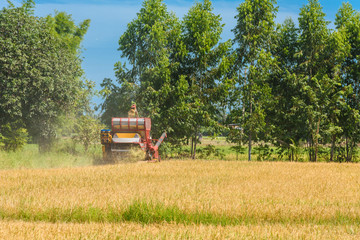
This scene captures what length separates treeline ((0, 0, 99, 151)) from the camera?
67.2 feet

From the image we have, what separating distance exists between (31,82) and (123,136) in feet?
20.4

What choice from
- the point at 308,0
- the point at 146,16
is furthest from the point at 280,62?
the point at 146,16

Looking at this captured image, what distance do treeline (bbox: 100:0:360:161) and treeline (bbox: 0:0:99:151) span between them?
275cm

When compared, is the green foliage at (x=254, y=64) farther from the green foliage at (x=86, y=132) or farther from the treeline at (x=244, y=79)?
the green foliage at (x=86, y=132)

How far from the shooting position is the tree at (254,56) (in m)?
24.1

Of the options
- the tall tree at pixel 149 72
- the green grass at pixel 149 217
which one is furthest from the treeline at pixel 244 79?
the green grass at pixel 149 217

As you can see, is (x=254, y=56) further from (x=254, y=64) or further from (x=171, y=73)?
(x=171, y=73)

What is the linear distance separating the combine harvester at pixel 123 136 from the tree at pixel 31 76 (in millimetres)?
4543

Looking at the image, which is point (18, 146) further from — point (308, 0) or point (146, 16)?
point (308, 0)

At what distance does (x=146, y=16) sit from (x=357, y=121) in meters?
14.2

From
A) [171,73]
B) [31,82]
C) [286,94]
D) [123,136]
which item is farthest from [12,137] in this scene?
[286,94]

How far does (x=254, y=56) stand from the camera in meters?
24.6

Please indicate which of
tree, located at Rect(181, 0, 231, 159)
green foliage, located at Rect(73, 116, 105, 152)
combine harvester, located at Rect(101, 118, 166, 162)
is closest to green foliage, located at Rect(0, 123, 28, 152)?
green foliage, located at Rect(73, 116, 105, 152)

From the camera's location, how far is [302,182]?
42.8 feet
